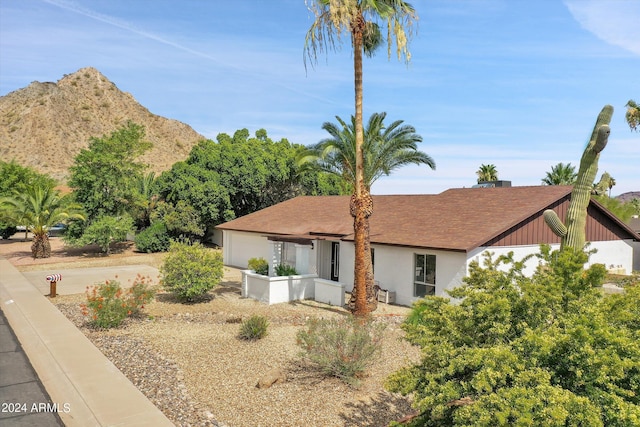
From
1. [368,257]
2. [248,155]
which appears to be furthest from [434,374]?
[248,155]

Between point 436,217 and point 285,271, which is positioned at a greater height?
point 436,217

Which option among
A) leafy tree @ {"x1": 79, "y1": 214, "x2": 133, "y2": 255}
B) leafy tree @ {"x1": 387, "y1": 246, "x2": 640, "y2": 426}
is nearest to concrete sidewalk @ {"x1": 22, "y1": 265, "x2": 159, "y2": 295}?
leafy tree @ {"x1": 79, "y1": 214, "x2": 133, "y2": 255}

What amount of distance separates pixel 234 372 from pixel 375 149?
389 inches

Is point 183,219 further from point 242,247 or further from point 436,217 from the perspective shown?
point 436,217

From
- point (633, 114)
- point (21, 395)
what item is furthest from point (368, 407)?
point (633, 114)

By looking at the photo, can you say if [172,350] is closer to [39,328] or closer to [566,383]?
[39,328]

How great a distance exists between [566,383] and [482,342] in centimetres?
113

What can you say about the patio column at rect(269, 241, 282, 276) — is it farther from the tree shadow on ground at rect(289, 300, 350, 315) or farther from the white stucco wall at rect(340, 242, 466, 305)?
the white stucco wall at rect(340, 242, 466, 305)

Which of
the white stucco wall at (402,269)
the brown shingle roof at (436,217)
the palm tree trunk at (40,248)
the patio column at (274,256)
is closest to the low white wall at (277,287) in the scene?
the patio column at (274,256)

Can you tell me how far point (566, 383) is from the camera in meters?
5.45

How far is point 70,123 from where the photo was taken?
9538 cm

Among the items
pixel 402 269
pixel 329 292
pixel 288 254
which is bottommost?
pixel 329 292

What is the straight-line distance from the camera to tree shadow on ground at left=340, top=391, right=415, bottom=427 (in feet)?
26.2

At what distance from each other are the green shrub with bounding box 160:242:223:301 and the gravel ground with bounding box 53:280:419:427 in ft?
3.84
